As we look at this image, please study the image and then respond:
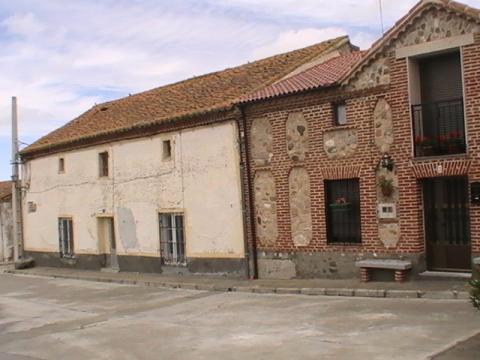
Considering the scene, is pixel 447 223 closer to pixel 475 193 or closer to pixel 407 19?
pixel 475 193

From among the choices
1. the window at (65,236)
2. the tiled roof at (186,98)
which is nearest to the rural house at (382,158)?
the tiled roof at (186,98)

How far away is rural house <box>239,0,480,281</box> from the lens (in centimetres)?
1297

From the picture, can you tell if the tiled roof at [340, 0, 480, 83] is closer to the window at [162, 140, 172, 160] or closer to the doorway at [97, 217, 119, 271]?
the window at [162, 140, 172, 160]

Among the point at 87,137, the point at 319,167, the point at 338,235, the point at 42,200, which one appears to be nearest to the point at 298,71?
the point at 319,167

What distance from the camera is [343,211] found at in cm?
1476

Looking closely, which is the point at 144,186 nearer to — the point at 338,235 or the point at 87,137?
the point at 87,137

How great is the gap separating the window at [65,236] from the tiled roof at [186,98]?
3014 millimetres

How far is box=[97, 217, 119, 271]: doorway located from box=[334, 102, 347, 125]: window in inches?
401

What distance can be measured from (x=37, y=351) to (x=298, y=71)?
11.7 m

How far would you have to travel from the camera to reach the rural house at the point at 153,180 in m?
17.3

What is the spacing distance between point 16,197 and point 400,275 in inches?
720

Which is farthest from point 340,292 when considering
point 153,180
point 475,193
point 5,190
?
point 5,190

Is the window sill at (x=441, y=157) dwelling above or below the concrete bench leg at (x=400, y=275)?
above

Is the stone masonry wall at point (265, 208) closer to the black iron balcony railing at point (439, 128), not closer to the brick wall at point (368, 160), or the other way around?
the brick wall at point (368, 160)
